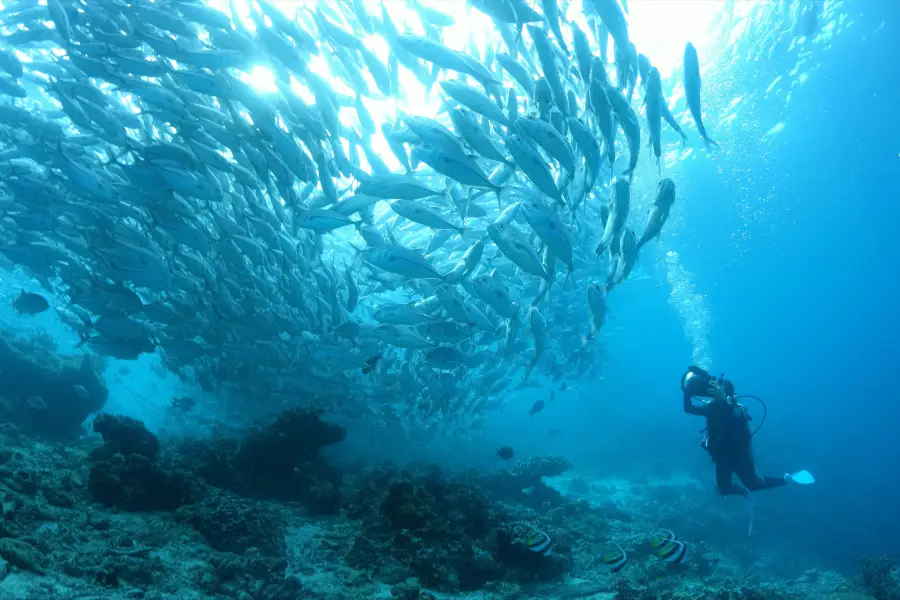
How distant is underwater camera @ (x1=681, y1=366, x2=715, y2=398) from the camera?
822 cm

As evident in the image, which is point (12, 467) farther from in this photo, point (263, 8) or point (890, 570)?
point (890, 570)

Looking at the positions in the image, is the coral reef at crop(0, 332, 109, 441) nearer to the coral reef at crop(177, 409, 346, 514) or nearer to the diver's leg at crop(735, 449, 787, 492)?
the coral reef at crop(177, 409, 346, 514)

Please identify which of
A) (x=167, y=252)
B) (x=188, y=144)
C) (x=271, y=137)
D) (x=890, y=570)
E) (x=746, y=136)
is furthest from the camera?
(x=746, y=136)

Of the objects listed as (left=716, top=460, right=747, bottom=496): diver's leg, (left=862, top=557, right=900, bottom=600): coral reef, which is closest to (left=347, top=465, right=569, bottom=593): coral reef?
(left=716, top=460, right=747, bottom=496): diver's leg

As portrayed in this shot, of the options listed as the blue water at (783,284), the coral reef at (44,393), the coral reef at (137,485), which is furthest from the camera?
the blue water at (783,284)

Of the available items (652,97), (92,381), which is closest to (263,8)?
(652,97)

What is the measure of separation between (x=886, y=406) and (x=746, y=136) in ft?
399

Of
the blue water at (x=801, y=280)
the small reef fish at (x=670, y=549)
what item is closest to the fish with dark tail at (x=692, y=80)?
the small reef fish at (x=670, y=549)

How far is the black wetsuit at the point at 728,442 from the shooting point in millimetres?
8320

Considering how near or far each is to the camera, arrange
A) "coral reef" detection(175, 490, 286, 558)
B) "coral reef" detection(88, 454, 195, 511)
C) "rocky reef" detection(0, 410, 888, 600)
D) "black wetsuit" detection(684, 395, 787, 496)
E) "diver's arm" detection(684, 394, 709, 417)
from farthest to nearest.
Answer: "black wetsuit" detection(684, 395, 787, 496), "diver's arm" detection(684, 394, 709, 417), "coral reef" detection(88, 454, 195, 511), "coral reef" detection(175, 490, 286, 558), "rocky reef" detection(0, 410, 888, 600)

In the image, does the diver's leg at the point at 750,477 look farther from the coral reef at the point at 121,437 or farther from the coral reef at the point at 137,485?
the coral reef at the point at 121,437

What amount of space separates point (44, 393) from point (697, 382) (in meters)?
17.3

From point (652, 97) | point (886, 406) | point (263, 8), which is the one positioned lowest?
point (652, 97)

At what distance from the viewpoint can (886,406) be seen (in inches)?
3895
